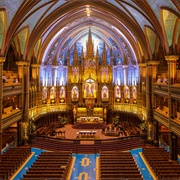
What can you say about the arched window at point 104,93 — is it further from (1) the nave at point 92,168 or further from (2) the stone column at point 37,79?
(1) the nave at point 92,168

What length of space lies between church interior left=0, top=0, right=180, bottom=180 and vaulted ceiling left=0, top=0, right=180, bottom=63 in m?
0.12

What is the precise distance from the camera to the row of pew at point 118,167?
1541 centimetres

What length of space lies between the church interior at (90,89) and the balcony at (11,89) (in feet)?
0.37

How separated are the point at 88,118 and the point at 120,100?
6.26 meters

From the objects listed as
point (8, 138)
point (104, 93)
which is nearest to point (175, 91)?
point (104, 93)

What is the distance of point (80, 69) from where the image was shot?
3975cm

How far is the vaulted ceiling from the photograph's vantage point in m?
21.0

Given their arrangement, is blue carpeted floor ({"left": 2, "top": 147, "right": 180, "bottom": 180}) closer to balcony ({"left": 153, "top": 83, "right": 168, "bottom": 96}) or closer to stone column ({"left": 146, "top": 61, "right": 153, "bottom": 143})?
stone column ({"left": 146, "top": 61, "right": 153, "bottom": 143})

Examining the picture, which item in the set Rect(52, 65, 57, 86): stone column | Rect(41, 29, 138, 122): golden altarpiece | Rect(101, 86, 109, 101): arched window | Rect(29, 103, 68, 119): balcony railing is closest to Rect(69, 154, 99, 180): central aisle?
Rect(29, 103, 68, 119): balcony railing

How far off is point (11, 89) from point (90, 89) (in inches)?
690

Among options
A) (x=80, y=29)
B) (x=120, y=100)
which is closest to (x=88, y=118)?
(x=120, y=100)

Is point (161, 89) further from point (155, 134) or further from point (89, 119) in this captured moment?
point (89, 119)

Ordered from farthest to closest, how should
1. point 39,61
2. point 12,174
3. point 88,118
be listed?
point 88,118 → point 39,61 → point 12,174

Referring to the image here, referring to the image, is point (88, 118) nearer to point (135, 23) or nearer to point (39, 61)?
point (39, 61)
